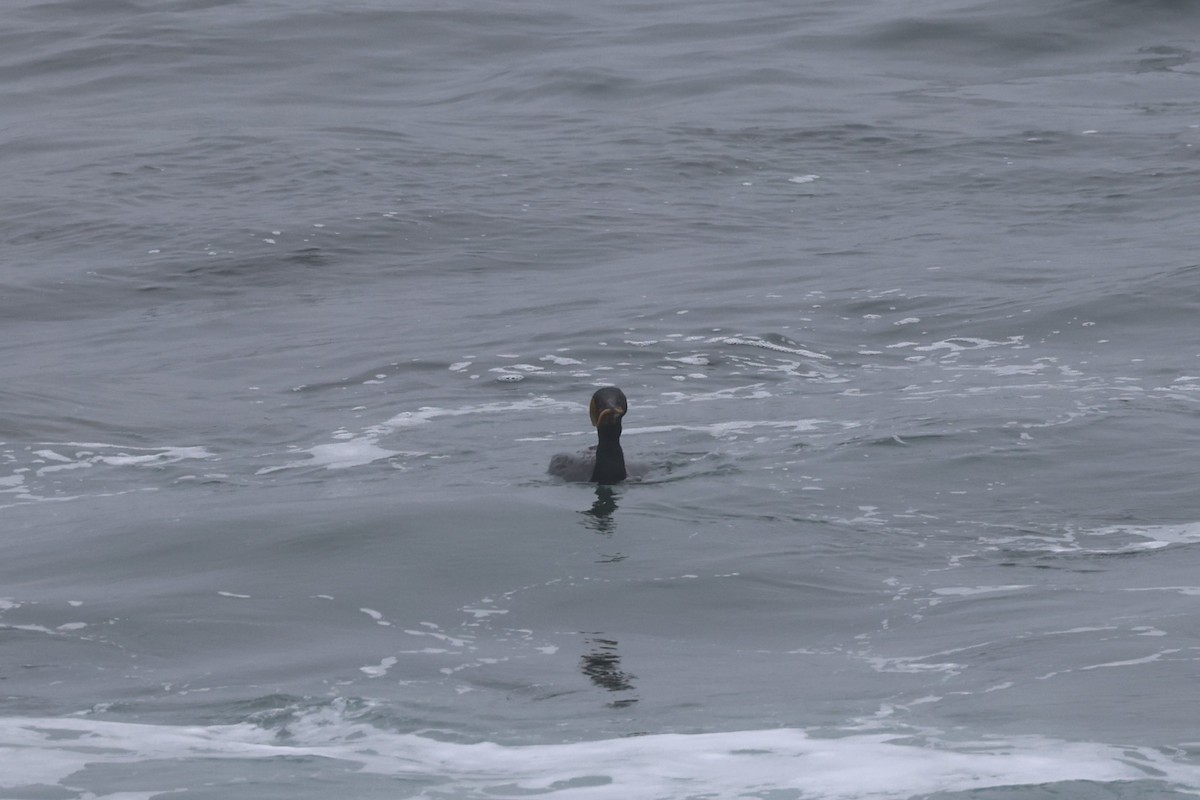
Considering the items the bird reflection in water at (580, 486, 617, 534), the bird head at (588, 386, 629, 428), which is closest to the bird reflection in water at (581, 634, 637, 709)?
the bird reflection in water at (580, 486, 617, 534)

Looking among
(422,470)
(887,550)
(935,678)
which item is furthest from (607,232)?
(935,678)

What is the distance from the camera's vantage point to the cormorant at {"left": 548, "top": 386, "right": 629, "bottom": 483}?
36.2 ft

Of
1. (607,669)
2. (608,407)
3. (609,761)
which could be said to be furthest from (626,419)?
(609,761)

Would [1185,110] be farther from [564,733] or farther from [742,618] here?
[564,733]

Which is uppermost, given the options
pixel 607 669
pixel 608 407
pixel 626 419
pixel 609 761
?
pixel 608 407

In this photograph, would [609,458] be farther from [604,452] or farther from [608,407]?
[608,407]

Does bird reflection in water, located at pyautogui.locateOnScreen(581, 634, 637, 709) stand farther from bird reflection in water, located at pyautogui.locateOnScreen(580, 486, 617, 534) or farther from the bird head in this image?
the bird head

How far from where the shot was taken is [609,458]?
36.6 ft

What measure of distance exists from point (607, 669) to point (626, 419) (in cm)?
561

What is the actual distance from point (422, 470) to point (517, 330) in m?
4.51

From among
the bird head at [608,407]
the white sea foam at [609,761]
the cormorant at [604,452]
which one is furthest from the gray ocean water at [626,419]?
the bird head at [608,407]

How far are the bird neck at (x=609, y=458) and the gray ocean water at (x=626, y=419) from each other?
4.7 inches

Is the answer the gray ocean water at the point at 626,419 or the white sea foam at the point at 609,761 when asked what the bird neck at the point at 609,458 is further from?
the white sea foam at the point at 609,761

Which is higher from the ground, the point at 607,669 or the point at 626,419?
the point at 607,669
